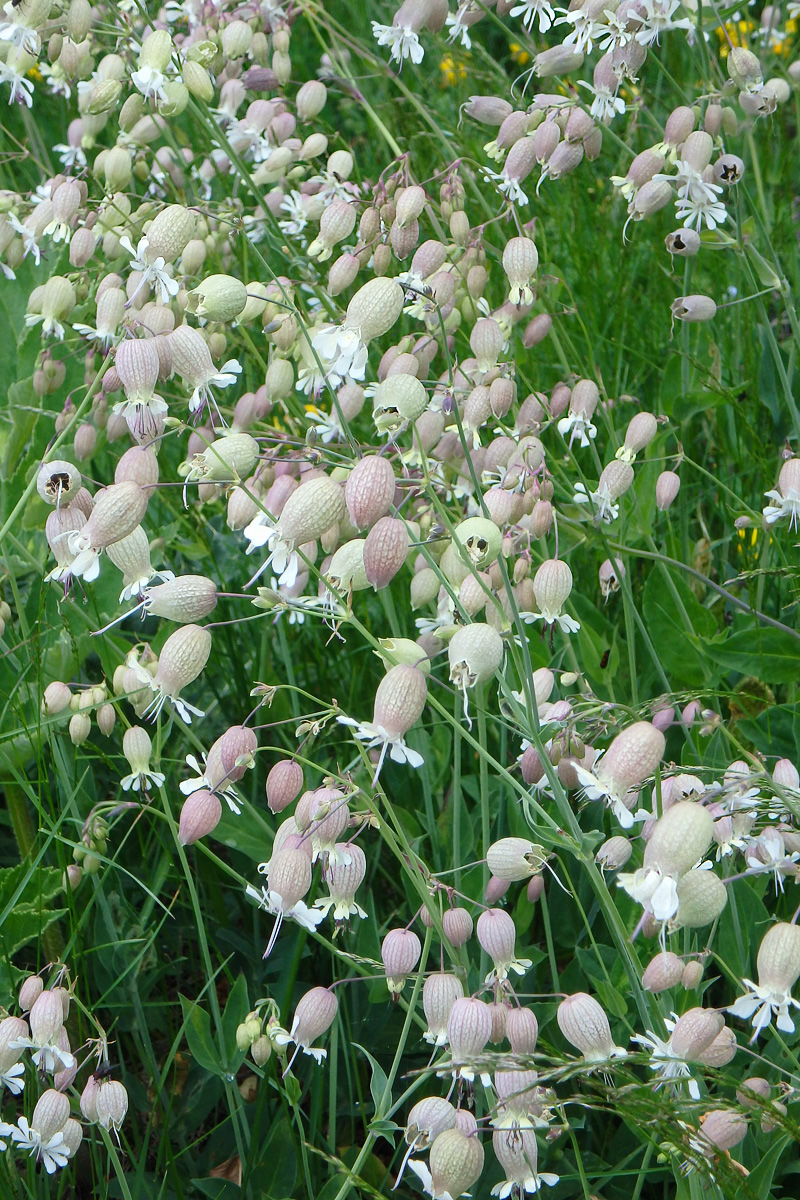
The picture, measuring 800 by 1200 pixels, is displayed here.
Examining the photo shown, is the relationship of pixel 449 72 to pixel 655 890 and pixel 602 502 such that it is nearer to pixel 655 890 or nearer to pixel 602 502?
pixel 602 502

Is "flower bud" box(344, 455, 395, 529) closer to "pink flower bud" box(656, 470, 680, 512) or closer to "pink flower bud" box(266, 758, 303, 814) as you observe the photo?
"pink flower bud" box(266, 758, 303, 814)

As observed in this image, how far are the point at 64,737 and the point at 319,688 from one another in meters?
0.48

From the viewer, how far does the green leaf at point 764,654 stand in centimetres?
168

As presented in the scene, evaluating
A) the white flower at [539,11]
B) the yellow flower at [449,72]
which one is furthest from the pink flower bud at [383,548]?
the yellow flower at [449,72]

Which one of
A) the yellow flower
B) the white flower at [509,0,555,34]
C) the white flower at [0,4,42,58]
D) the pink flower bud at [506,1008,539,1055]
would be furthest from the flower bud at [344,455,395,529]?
the yellow flower

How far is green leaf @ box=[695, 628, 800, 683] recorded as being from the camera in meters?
1.68

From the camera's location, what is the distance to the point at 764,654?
1687 millimetres

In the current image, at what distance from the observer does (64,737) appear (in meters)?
1.69

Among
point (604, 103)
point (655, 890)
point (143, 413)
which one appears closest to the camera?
point (655, 890)

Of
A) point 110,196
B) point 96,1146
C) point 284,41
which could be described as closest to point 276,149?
point 284,41

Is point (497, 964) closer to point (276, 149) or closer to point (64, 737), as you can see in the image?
point (64, 737)

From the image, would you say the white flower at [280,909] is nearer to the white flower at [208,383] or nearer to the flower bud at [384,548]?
the flower bud at [384,548]

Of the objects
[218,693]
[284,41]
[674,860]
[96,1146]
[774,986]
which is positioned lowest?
[96,1146]

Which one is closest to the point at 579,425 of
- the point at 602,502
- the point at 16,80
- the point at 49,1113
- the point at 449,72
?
the point at 602,502
